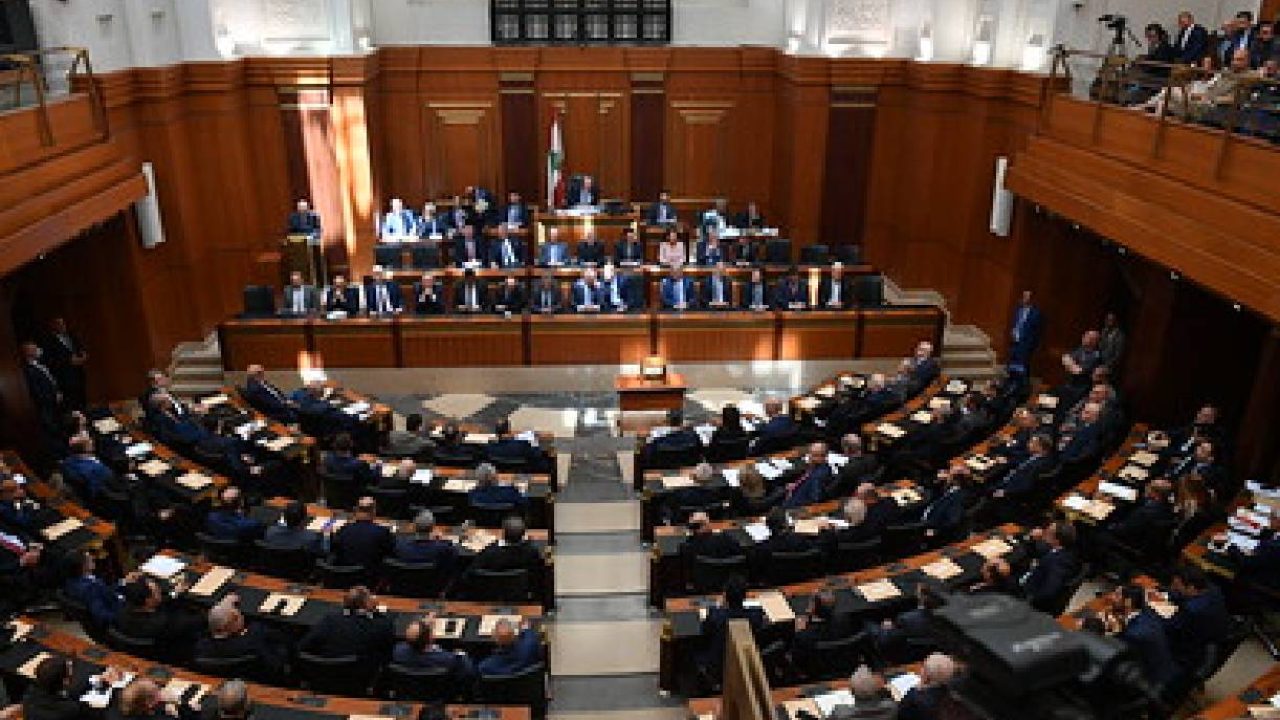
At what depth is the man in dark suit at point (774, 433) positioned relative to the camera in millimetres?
10586

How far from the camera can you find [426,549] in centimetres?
798

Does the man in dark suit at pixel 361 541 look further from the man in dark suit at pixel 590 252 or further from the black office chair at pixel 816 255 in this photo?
the black office chair at pixel 816 255

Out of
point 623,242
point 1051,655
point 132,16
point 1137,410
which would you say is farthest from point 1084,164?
point 132,16

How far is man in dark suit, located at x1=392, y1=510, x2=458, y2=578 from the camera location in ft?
26.2

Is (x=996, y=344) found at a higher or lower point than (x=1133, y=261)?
lower

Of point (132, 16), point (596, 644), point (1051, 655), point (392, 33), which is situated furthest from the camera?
point (392, 33)

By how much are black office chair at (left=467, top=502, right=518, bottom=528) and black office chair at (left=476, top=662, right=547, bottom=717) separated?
2389mm

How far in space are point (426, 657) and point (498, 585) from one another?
145 cm

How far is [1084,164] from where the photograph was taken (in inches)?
446

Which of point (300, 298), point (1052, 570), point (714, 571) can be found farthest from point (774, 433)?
point (300, 298)

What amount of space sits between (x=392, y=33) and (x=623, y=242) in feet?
22.3

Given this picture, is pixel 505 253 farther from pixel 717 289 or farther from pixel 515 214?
pixel 717 289

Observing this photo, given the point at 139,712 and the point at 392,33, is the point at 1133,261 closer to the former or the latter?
the point at 139,712

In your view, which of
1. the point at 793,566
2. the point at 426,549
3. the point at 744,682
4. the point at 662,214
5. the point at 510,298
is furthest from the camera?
the point at 662,214
